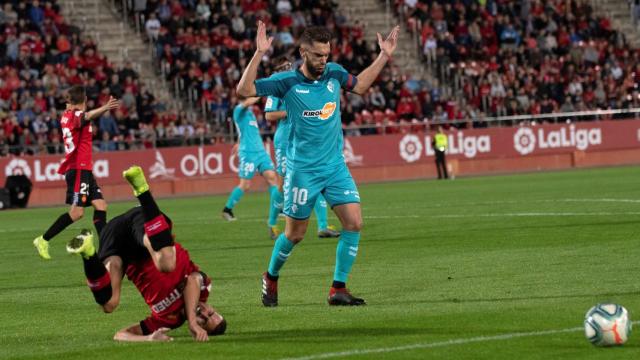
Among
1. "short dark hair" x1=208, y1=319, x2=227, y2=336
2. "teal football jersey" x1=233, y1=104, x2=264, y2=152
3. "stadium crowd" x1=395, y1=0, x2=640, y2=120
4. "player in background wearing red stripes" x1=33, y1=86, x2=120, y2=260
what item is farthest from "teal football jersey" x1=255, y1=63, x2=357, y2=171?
"stadium crowd" x1=395, y1=0, x2=640, y2=120

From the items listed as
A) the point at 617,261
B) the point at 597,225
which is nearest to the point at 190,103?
the point at 597,225

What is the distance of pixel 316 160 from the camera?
12.3m

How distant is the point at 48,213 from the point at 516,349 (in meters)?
24.2

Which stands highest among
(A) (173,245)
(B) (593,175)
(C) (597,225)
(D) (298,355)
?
(A) (173,245)

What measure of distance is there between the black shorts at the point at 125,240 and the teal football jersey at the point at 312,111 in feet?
7.63

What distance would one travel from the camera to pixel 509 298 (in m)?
12.0

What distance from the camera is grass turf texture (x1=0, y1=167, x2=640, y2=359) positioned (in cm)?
975

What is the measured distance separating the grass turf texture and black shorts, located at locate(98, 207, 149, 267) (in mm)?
685

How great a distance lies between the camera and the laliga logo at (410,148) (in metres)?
44.1

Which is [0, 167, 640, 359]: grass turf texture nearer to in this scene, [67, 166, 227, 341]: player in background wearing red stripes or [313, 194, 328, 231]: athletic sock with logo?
[67, 166, 227, 341]: player in background wearing red stripes

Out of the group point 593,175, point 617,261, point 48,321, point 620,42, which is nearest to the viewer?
point 48,321

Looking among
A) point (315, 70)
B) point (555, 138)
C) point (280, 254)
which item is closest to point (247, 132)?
point (280, 254)

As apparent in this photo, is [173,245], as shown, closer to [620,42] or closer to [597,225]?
[597,225]

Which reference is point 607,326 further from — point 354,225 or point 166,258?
point 354,225
